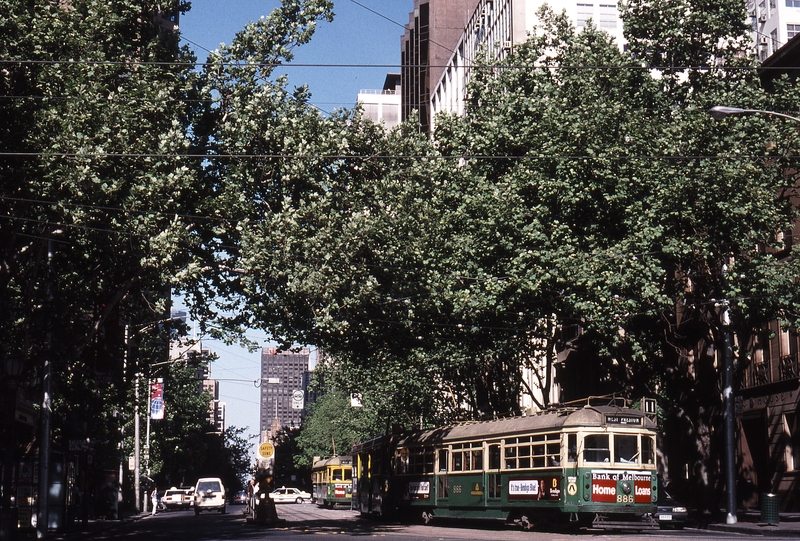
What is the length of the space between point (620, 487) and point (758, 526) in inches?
205

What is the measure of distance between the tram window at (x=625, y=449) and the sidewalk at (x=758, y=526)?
3.66m

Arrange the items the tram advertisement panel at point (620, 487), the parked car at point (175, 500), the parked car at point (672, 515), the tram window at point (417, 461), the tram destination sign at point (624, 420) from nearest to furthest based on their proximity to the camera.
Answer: the tram advertisement panel at point (620, 487), the tram destination sign at point (624, 420), the parked car at point (672, 515), the tram window at point (417, 461), the parked car at point (175, 500)

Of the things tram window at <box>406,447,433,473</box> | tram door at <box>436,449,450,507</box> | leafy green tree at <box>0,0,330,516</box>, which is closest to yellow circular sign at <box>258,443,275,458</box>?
leafy green tree at <box>0,0,330,516</box>

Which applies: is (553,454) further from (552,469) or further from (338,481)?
(338,481)

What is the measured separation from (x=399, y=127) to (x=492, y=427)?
29.7 ft

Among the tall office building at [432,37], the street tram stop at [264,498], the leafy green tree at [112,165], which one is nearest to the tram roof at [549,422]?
the street tram stop at [264,498]

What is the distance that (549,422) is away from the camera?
2794 centimetres

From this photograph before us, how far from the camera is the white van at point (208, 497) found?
53.8 metres

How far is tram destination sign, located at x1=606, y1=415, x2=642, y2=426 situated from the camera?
2711 cm

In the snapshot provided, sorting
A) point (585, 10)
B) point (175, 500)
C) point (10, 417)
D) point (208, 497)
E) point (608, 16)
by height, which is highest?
point (585, 10)

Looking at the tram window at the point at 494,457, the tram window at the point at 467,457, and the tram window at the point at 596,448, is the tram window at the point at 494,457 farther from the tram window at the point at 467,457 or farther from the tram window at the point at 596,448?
the tram window at the point at 596,448

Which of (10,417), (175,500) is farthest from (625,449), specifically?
(175,500)

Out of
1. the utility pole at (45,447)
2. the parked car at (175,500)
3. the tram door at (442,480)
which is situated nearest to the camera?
the utility pole at (45,447)

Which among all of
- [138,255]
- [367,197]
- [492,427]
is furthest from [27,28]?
[492,427]
